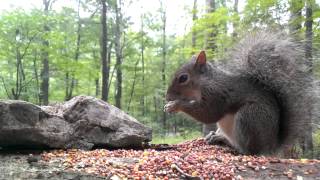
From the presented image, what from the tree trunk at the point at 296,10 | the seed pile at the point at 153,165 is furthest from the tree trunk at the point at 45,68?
the seed pile at the point at 153,165

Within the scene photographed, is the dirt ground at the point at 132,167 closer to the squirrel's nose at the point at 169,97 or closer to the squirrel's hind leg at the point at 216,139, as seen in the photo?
the squirrel's nose at the point at 169,97

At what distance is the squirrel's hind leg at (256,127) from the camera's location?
2.89 meters

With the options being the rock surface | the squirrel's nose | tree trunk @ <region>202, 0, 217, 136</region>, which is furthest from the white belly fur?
tree trunk @ <region>202, 0, 217, 136</region>

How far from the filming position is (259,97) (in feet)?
9.73

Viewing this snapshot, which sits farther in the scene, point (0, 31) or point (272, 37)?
point (0, 31)

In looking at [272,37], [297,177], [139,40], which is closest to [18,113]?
[297,177]

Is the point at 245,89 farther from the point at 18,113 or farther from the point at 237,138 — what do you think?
the point at 18,113

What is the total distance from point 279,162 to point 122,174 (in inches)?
43.2

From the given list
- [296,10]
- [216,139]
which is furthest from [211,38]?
[216,139]

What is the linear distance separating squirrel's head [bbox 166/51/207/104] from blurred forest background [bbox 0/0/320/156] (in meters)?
0.50

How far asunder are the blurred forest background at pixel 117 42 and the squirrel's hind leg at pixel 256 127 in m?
0.75

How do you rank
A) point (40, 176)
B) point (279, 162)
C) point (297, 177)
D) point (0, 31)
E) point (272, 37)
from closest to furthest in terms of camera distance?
point (40, 176), point (297, 177), point (279, 162), point (272, 37), point (0, 31)

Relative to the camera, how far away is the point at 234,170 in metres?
2.23

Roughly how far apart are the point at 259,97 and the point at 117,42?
11957 millimetres
